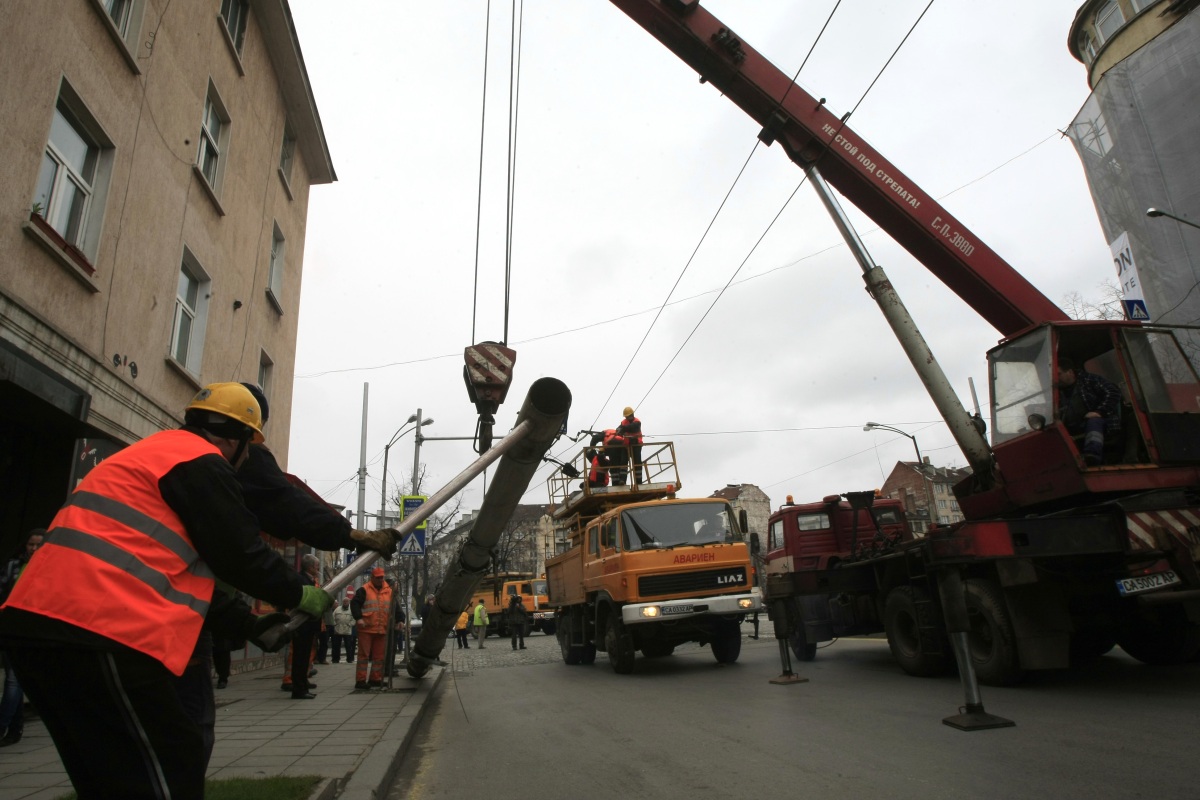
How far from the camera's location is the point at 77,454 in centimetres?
796

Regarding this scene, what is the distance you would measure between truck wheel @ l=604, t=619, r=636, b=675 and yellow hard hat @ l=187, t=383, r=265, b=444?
9.35 meters

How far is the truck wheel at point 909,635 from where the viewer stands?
8.08 m

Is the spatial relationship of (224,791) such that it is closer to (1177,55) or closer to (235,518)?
(235,518)

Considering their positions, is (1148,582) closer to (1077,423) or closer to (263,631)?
(1077,423)

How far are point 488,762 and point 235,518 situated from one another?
4.08m

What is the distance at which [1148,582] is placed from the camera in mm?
5867

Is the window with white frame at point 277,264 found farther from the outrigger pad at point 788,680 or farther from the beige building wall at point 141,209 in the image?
the outrigger pad at point 788,680

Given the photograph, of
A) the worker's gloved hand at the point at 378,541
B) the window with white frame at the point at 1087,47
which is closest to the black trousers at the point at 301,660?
the worker's gloved hand at the point at 378,541

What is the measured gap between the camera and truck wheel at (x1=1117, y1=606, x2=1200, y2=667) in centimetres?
712

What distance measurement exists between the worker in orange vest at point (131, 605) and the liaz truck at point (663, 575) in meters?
8.99

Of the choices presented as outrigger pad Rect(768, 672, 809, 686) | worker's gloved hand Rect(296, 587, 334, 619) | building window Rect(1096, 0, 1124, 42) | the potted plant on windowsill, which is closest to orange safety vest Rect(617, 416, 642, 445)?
outrigger pad Rect(768, 672, 809, 686)

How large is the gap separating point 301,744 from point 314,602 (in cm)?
391

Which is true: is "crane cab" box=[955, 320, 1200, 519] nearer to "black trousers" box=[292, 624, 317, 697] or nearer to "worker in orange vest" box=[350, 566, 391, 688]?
"worker in orange vest" box=[350, 566, 391, 688]

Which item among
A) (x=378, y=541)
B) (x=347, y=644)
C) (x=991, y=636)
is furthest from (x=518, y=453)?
(x=347, y=644)
